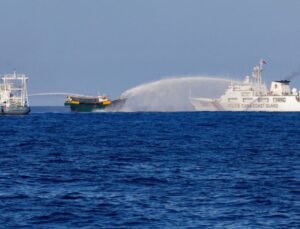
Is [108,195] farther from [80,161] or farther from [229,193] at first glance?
[80,161]

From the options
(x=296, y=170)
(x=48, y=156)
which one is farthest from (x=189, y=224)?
(x=48, y=156)

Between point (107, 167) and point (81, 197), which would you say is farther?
point (107, 167)

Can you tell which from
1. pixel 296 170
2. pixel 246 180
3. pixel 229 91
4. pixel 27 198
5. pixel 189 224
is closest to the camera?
pixel 189 224

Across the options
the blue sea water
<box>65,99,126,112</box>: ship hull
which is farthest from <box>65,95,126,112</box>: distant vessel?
the blue sea water

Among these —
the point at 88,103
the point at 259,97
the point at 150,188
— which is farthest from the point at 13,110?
the point at 150,188

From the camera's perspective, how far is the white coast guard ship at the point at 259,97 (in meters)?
189

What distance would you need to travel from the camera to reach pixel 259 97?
623 ft

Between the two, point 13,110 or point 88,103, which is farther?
point 88,103

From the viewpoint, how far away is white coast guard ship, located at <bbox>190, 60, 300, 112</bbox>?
18900cm

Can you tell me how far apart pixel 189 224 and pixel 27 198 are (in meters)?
8.45

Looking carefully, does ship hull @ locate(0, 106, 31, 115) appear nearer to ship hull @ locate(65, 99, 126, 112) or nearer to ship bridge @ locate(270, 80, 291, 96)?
ship hull @ locate(65, 99, 126, 112)

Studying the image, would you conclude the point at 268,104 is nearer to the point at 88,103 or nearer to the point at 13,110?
the point at 88,103

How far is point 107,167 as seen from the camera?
46.1 meters

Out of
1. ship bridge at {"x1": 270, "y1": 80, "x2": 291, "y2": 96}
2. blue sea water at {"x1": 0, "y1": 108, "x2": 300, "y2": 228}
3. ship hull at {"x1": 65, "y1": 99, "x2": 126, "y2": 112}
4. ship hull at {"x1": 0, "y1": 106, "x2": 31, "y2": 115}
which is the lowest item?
blue sea water at {"x1": 0, "y1": 108, "x2": 300, "y2": 228}
